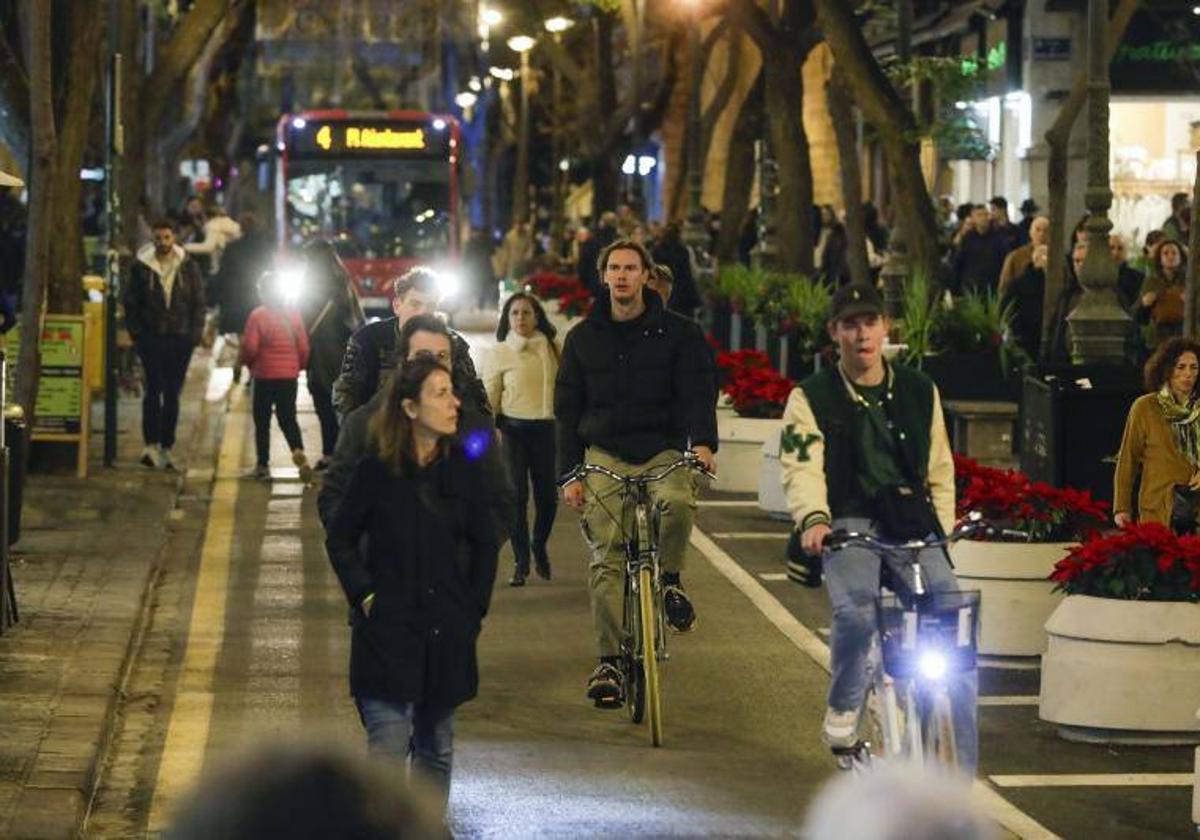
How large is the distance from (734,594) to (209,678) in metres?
3.59

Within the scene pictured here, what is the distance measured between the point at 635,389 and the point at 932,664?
10.4 ft

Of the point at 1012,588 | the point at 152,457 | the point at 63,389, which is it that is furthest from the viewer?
the point at 152,457

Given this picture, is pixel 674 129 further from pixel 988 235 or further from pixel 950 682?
pixel 950 682

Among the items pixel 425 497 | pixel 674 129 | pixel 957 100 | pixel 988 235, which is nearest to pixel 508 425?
pixel 425 497

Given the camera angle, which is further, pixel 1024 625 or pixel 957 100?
pixel 957 100

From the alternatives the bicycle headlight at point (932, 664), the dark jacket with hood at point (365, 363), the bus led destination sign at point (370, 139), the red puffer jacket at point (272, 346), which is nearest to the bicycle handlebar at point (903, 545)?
the bicycle headlight at point (932, 664)

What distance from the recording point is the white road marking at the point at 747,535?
55.5 feet

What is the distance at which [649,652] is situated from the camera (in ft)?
33.1

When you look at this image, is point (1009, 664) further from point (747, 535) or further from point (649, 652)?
point (747, 535)

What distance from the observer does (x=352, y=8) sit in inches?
3770

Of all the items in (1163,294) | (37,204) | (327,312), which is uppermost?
(37,204)

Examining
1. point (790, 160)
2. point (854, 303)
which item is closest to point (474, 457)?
point (854, 303)

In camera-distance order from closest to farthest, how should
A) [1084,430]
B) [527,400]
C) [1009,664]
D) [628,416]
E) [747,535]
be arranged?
[628,416] < [1009,664] < [527,400] < [1084,430] < [747,535]

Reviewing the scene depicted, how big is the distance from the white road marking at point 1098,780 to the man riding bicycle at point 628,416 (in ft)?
5.47
